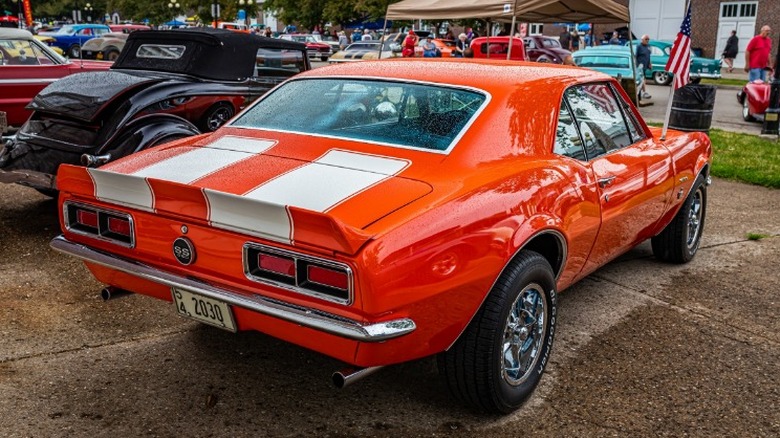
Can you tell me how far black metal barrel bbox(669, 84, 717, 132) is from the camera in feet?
33.1

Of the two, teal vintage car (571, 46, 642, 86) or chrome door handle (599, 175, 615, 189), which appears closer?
chrome door handle (599, 175, 615, 189)

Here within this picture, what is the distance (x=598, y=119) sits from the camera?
429cm

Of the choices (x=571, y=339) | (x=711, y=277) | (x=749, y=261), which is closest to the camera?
(x=571, y=339)

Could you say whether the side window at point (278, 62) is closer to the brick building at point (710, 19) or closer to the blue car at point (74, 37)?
the blue car at point (74, 37)

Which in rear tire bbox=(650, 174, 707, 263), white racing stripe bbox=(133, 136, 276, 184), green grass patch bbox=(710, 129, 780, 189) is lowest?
green grass patch bbox=(710, 129, 780, 189)

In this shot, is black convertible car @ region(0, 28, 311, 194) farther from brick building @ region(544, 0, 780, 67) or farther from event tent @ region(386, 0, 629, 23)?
brick building @ region(544, 0, 780, 67)

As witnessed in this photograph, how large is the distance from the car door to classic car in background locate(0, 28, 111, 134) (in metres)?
7.02

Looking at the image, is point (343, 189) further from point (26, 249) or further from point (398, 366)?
point (26, 249)

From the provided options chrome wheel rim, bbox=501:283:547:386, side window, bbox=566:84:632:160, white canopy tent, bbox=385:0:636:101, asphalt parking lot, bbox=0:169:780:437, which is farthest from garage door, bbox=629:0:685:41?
chrome wheel rim, bbox=501:283:547:386

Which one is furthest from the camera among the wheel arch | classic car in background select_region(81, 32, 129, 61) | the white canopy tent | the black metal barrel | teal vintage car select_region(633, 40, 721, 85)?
classic car in background select_region(81, 32, 129, 61)

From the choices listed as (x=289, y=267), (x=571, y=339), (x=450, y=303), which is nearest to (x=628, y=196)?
(x=571, y=339)

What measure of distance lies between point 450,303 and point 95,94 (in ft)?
13.6

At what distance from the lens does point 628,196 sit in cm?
423

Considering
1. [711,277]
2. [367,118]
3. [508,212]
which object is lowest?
[711,277]
